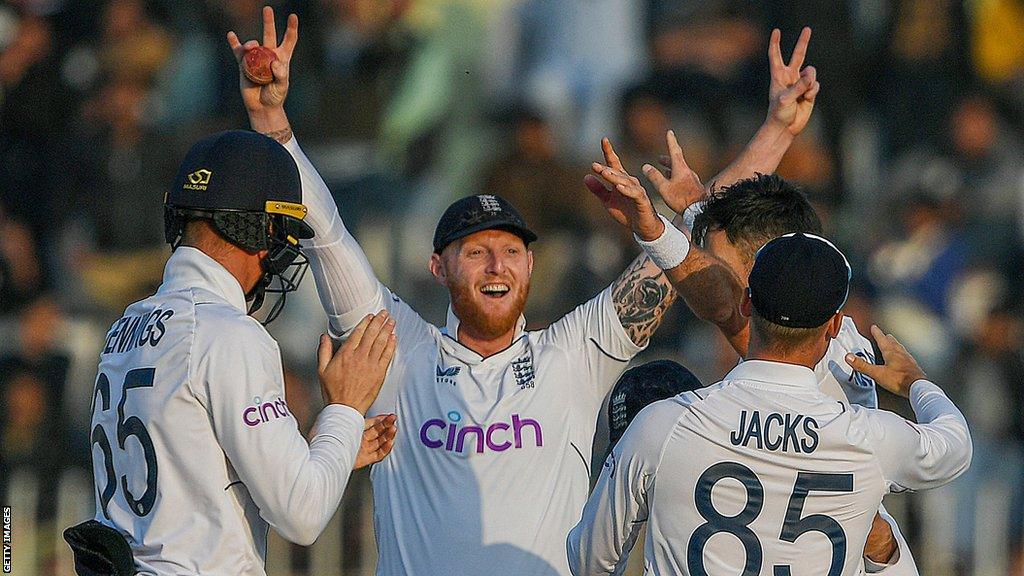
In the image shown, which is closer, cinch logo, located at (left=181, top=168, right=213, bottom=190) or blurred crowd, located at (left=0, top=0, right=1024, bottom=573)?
cinch logo, located at (left=181, top=168, right=213, bottom=190)

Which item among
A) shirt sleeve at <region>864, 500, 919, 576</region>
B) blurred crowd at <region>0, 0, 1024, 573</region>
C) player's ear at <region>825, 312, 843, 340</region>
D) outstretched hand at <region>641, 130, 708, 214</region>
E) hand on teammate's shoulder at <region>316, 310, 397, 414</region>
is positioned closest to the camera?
player's ear at <region>825, 312, 843, 340</region>

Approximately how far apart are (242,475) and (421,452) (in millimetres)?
1583

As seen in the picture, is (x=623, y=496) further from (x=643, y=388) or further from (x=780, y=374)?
(x=643, y=388)

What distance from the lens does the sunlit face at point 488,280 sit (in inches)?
218

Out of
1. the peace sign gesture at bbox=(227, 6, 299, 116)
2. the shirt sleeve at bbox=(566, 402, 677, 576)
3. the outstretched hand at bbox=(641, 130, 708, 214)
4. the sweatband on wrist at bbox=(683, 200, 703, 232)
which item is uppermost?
the peace sign gesture at bbox=(227, 6, 299, 116)

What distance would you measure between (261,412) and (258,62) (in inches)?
71.0

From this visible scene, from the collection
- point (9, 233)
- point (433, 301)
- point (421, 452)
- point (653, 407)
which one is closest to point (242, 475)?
point (653, 407)

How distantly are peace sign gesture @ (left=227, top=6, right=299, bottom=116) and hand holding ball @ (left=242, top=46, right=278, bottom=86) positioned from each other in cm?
2

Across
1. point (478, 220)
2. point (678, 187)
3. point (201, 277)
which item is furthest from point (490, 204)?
point (201, 277)

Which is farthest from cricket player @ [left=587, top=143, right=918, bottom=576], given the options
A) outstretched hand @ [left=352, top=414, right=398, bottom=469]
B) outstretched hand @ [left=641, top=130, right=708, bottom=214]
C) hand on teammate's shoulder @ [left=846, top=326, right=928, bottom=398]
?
outstretched hand @ [left=352, top=414, right=398, bottom=469]

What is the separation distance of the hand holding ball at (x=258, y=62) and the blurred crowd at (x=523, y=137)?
5066mm

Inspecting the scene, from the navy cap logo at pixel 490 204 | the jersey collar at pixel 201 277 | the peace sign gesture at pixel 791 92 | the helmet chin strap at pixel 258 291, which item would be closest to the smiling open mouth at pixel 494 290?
the navy cap logo at pixel 490 204

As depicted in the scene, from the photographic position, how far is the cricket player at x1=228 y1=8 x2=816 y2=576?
5203 mm

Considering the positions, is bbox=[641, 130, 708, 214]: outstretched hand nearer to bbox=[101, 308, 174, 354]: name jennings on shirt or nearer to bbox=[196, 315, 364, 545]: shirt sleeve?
bbox=[196, 315, 364, 545]: shirt sleeve
